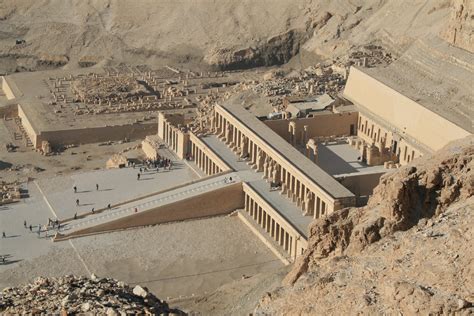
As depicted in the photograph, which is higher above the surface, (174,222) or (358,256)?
(358,256)

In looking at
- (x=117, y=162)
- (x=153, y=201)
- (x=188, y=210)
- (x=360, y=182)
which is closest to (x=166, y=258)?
(x=188, y=210)

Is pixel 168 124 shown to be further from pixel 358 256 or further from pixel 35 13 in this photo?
pixel 35 13

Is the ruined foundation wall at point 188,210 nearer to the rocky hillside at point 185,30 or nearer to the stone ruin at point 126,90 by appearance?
the stone ruin at point 126,90

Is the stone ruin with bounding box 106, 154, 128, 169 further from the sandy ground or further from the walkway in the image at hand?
the sandy ground

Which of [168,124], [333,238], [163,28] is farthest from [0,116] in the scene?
[333,238]

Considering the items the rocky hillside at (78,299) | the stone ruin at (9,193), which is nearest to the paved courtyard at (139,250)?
the stone ruin at (9,193)

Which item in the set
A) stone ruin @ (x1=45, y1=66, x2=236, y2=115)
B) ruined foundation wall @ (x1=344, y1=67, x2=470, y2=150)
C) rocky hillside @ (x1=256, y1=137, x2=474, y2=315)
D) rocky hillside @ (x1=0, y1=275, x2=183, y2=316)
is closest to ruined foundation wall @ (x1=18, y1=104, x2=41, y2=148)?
stone ruin @ (x1=45, y1=66, x2=236, y2=115)

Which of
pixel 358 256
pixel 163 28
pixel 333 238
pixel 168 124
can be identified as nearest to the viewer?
pixel 358 256
